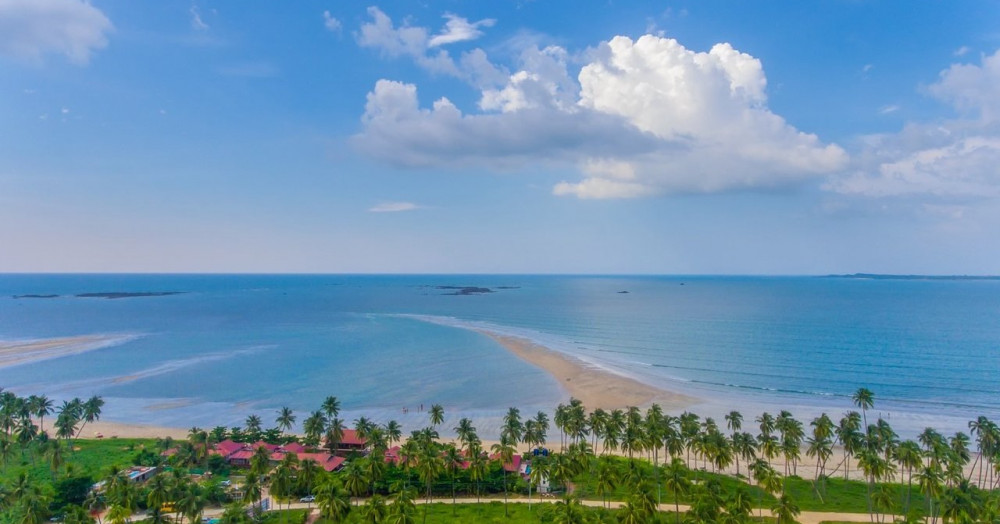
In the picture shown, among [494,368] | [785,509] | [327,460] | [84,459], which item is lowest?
[84,459]

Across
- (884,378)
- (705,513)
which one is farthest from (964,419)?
(705,513)

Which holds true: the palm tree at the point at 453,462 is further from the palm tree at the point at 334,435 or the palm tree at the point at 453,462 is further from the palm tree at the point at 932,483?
the palm tree at the point at 932,483

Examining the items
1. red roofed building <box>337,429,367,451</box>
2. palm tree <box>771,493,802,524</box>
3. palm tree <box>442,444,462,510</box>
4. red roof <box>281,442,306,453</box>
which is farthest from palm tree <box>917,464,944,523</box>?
red roof <box>281,442,306,453</box>

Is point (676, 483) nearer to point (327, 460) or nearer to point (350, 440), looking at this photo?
point (327, 460)

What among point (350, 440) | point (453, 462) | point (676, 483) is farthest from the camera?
point (350, 440)

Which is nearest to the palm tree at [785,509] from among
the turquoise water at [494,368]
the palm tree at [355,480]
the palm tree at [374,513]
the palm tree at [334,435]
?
the palm tree at [374,513]

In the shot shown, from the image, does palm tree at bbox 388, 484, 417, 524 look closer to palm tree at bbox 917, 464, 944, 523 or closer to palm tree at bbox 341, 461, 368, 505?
palm tree at bbox 341, 461, 368, 505

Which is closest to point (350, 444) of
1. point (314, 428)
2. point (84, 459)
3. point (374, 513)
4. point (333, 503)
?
point (314, 428)

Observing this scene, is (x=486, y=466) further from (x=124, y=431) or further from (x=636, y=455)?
(x=124, y=431)
